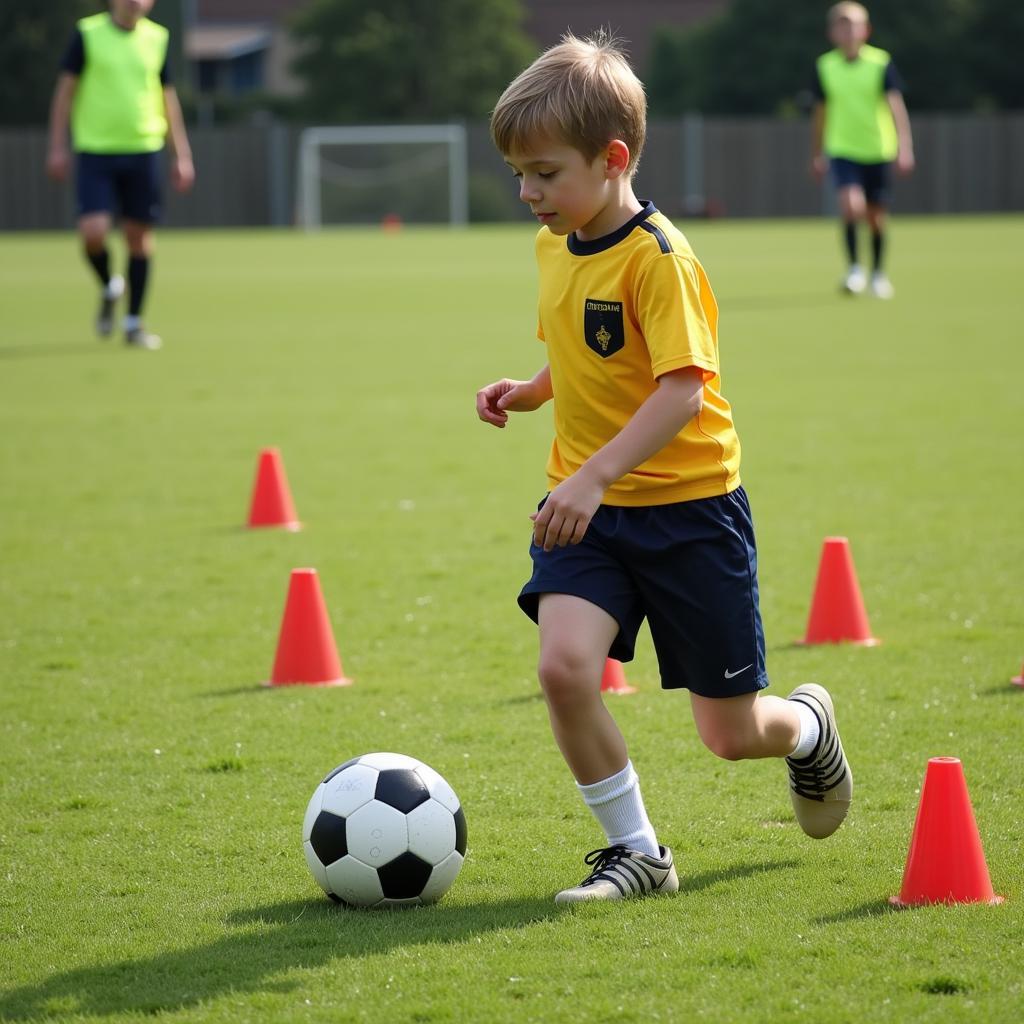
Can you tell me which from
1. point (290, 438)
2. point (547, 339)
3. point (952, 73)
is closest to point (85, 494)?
point (290, 438)

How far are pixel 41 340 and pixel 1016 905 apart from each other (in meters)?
13.5

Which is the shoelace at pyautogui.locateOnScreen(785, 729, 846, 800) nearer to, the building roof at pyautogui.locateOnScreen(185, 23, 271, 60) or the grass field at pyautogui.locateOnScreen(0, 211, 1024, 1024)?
the grass field at pyautogui.locateOnScreen(0, 211, 1024, 1024)

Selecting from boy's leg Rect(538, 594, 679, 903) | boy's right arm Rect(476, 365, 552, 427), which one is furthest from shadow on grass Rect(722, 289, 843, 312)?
boy's leg Rect(538, 594, 679, 903)

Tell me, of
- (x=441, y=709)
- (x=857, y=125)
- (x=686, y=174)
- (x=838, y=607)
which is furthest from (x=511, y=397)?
(x=686, y=174)

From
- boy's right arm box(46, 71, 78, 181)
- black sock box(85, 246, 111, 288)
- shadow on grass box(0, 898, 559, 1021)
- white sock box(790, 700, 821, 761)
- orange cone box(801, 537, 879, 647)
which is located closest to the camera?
shadow on grass box(0, 898, 559, 1021)

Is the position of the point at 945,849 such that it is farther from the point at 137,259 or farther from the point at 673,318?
the point at 137,259

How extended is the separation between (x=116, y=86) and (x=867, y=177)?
27.6ft

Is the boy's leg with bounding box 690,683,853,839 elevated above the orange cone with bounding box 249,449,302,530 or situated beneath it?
elevated above

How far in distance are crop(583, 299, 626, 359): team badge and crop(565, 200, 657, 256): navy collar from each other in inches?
4.5

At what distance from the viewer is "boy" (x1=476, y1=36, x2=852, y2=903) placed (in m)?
3.61

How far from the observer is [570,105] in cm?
360

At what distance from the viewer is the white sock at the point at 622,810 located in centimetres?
378

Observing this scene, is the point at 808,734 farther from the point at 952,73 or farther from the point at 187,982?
the point at 952,73

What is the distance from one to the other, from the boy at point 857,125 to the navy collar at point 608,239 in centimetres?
1456
